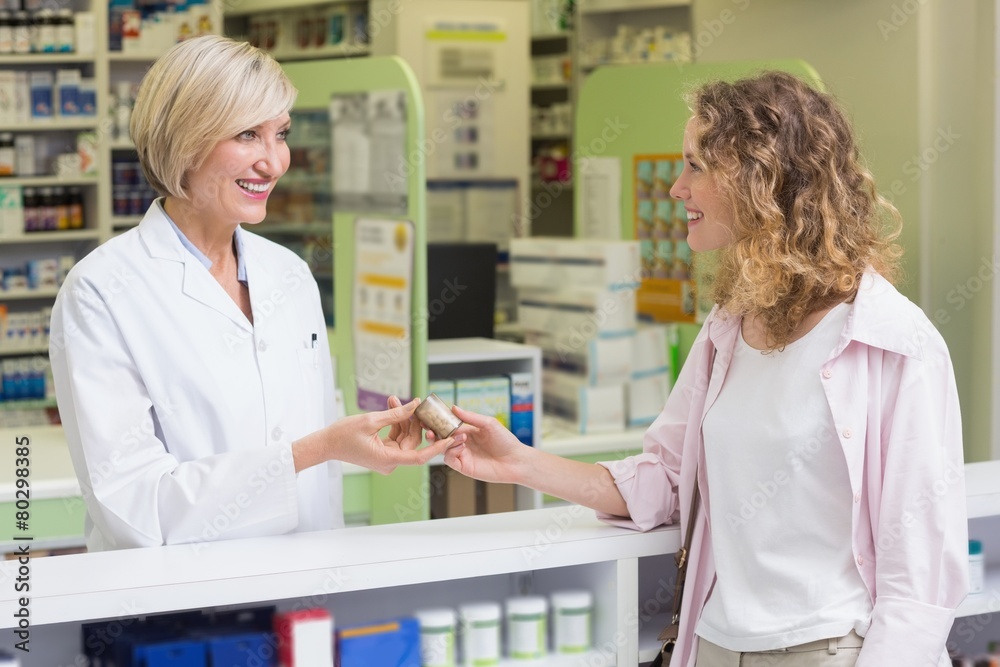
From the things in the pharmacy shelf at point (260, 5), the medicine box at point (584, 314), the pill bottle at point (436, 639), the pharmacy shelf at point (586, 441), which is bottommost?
the pharmacy shelf at point (586, 441)

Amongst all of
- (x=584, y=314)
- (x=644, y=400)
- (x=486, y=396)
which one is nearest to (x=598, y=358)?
(x=584, y=314)

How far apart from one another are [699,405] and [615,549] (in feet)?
0.91

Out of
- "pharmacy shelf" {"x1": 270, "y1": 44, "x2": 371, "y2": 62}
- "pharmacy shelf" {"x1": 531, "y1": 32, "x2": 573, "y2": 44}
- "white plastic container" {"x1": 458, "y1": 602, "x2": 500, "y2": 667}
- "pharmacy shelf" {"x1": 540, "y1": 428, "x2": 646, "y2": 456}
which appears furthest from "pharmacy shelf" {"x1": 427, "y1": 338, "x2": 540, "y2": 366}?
"pharmacy shelf" {"x1": 531, "y1": 32, "x2": 573, "y2": 44}

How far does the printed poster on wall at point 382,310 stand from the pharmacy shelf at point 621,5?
11.2 ft

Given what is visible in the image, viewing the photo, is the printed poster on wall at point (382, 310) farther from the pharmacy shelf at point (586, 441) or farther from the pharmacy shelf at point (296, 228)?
the pharmacy shelf at point (586, 441)

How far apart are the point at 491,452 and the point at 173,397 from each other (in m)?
0.55

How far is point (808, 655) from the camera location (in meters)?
1.74

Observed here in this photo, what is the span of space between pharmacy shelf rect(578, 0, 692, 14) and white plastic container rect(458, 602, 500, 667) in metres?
5.13

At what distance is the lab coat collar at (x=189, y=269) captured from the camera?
2.03 m

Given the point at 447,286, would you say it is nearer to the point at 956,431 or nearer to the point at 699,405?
the point at 699,405

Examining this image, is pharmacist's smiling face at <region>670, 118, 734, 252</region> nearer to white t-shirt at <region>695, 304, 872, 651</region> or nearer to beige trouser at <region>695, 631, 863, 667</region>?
white t-shirt at <region>695, 304, 872, 651</region>

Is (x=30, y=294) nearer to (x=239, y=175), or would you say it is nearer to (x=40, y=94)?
(x=40, y=94)

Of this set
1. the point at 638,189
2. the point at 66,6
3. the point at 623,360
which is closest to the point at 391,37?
the point at 66,6

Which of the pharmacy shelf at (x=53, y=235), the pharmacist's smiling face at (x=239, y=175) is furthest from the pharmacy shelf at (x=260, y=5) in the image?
the pharmacist's smiling face at (x=239, y=175)
